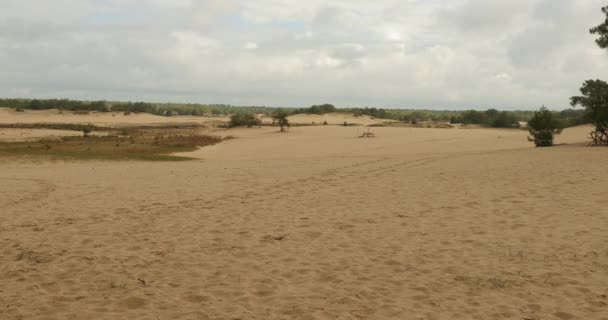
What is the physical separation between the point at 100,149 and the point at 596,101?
29.0m

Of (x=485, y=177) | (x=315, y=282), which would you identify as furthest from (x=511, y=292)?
(x=485, y=177)

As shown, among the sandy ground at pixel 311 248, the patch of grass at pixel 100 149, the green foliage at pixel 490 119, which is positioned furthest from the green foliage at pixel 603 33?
the green foliage at pixel 490 119

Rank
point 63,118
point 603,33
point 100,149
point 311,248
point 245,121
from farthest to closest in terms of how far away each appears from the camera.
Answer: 1. point 63,118
2. point 245,121
3. point 100,149
4. point 603,33
5. point 311,248

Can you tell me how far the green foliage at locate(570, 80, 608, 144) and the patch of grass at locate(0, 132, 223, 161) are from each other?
2036 centimetres

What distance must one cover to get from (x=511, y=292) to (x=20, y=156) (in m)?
25.1

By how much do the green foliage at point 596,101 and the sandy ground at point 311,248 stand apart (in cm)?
1093

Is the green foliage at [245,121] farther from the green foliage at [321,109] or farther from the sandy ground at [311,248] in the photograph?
the sandy ground at [311,248]

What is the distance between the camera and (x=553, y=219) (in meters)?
9.74

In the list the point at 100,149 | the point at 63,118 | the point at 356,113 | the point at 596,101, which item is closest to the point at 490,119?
the point at 356,113

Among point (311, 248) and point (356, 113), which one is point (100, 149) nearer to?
point (311, 248)

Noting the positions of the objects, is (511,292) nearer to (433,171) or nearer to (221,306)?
(221,306)

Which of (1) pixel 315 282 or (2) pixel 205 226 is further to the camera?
(2) pixel 205 226

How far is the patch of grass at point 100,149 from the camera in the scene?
88.3ft

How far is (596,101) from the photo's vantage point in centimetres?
2653
